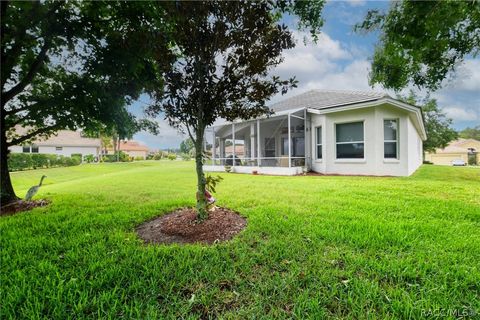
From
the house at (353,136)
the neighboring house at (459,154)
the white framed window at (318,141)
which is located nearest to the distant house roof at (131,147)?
the house at (353,136)

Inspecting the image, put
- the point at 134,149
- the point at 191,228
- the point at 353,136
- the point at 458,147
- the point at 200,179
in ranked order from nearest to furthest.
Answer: the point at 191,228 → the point at 200,179 → the point at 353,136 → the point at 458,147 → the point at 134,149

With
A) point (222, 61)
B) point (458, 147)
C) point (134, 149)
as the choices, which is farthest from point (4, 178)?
point (458, 147)

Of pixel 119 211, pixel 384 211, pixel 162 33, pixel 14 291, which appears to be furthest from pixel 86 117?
pixel 384 211

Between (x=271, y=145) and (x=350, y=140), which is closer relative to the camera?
(x=350, y=140)

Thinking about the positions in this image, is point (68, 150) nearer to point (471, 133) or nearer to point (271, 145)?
point (271, 145)

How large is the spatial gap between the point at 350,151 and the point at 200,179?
34.2 feet

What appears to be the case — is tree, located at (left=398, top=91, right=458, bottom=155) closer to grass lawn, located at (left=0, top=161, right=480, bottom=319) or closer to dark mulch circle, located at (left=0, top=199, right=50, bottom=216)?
grass lawn, located at (left=0, top=161, right=480, bottom=319)

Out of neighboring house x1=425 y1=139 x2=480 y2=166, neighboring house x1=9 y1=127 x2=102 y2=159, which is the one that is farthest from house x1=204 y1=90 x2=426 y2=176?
neighboring house x1=425 y1=139 x2=480 y2=166

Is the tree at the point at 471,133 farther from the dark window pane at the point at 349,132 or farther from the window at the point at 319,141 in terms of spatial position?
the dark window pane at the point at 349,132

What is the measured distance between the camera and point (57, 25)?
16.8ft

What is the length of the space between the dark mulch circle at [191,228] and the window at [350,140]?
31.1ft

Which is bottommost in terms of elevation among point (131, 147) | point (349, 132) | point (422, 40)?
point (349, 132)

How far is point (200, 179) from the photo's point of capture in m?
4.22

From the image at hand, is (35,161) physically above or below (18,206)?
above
